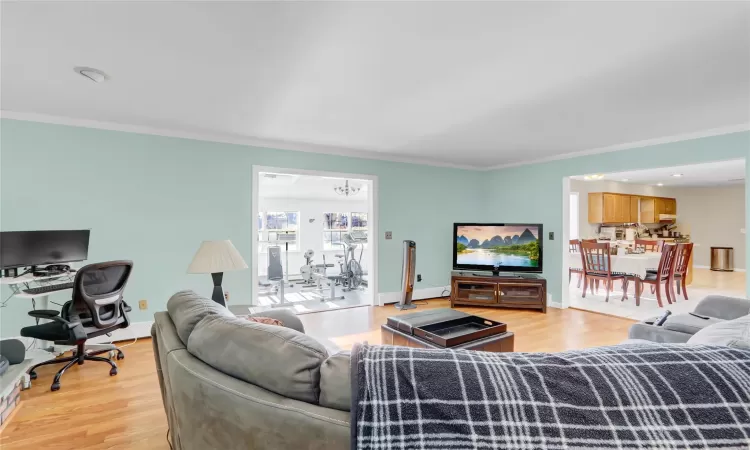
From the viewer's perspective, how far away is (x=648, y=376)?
0.85m

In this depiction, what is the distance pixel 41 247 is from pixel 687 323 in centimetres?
492

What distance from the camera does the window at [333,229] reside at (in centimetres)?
927

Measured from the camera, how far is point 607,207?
24.5ft

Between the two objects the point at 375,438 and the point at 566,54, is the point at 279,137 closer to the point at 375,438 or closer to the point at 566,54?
the point at 566,54

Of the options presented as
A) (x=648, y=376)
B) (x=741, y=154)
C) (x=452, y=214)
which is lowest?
(x=648, y=376)

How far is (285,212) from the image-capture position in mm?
8781

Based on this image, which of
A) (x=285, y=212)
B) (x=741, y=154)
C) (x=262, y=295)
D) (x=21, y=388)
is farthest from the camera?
(x=285, y=212)

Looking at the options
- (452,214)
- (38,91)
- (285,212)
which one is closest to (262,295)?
(285,212)

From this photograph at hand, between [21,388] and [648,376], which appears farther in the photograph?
[21,388]

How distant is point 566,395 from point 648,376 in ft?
0.77

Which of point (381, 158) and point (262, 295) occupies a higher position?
point (381, 158)

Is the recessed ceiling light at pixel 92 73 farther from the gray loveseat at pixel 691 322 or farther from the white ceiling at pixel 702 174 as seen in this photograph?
the white ceiling at pixel 702 174

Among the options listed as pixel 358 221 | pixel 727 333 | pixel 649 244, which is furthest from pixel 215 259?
pixel 649 244

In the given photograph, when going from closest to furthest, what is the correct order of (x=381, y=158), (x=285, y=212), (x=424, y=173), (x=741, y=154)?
1. (x=741, y=154)
2. (x=381, y=158)
3. (x=424, y=173)
4. (x=285, y=212)
